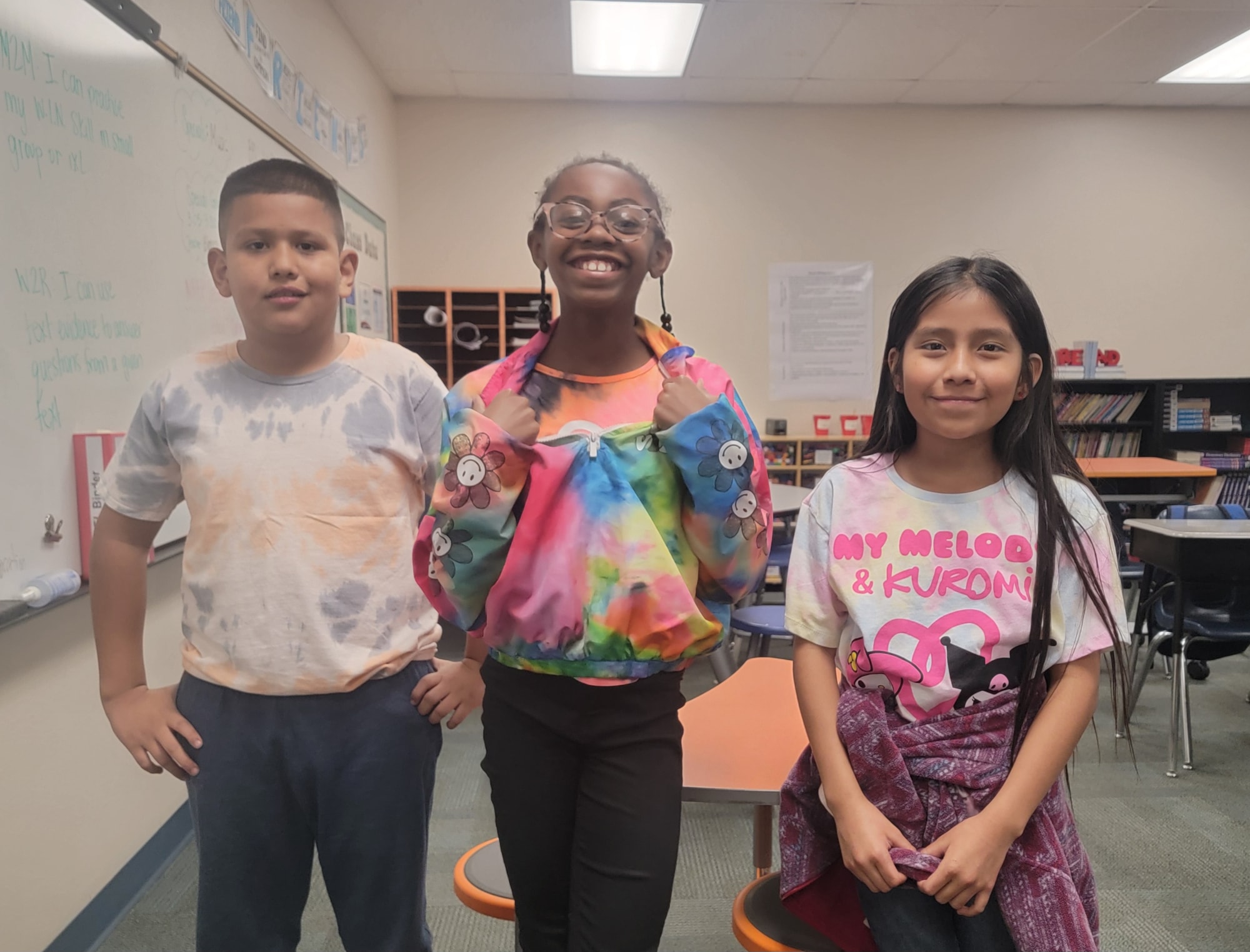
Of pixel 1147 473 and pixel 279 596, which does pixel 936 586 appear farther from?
pixel 1147 473

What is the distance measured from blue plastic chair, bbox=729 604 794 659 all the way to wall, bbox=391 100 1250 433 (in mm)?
2554

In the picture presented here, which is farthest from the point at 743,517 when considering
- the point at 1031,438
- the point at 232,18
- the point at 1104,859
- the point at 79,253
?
the point at 232,18

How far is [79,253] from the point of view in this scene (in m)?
1.58

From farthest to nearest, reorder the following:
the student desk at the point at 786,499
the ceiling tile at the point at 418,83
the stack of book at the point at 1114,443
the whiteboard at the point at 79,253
Answer: the stack of book at the point at 1114,443
the ceiling tile at the point at 418,83
the student desk at the point at 786,499
the whiteboard at the point at 79,253

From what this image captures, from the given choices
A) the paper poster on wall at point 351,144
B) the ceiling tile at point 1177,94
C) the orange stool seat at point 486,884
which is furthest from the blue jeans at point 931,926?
the ceiling tile at point 1177,94

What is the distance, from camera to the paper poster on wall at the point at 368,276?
146 inches

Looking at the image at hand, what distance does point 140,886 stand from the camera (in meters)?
1.88

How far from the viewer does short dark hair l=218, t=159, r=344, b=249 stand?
955mm

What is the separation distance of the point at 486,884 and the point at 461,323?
151 inches

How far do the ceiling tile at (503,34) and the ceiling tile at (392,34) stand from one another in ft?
0.20

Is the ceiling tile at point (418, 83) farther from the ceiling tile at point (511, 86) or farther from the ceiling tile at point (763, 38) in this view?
the ceiling tile at point (763, 38)

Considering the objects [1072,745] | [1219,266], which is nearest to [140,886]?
[1072,745]

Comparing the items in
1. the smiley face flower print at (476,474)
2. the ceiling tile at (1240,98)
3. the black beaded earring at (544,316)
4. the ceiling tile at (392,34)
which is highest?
the ceiling tile at (1240,98)

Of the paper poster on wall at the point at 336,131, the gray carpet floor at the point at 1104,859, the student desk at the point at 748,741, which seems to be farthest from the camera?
the paper poster on wall at the point at 336,131
